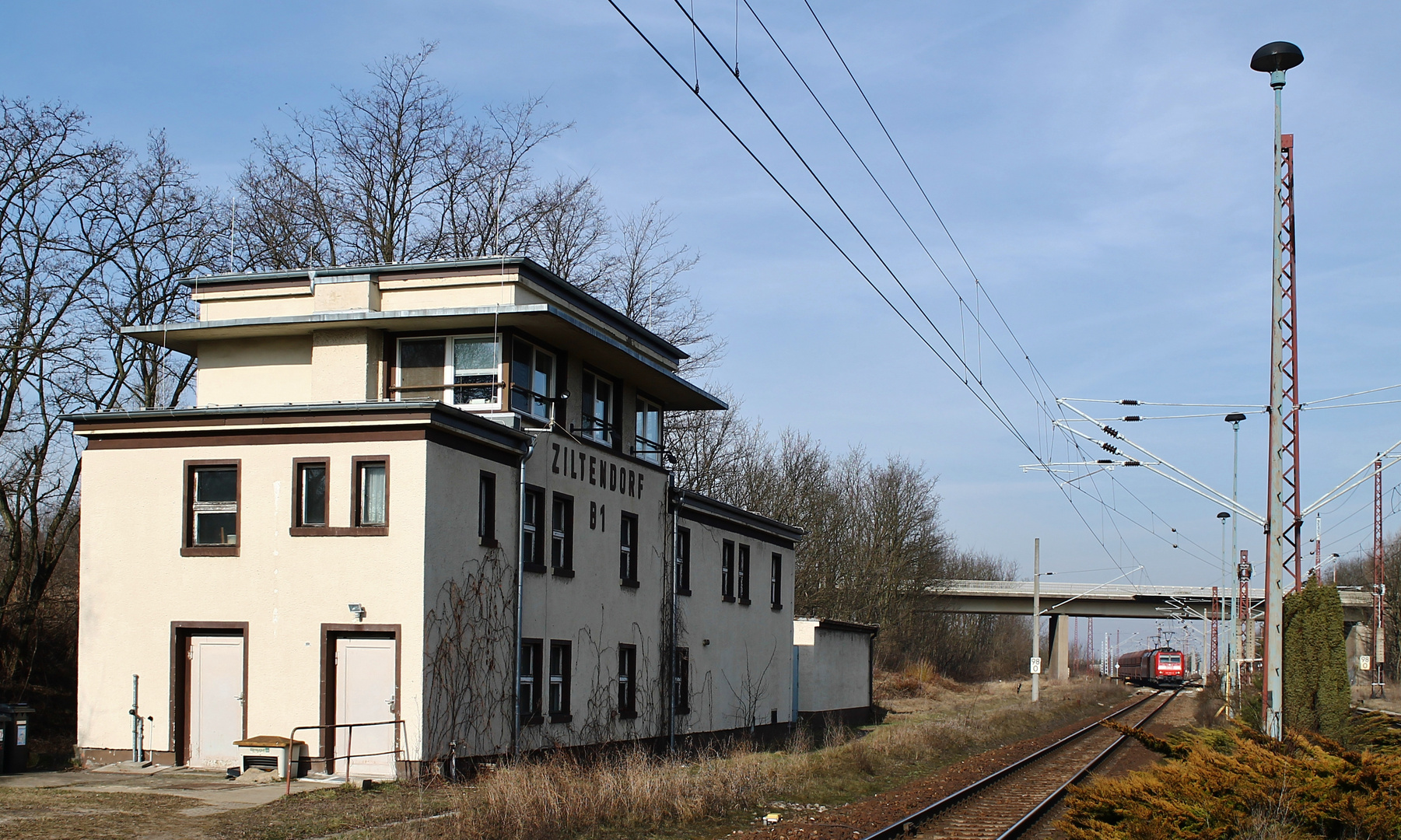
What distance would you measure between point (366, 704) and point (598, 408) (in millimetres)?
8398

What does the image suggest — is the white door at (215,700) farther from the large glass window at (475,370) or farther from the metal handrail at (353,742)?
the large glass window at (475,370)

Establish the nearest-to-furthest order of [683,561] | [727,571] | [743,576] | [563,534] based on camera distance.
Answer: [563,534] < [683,561] < [727,571] < [743,576]

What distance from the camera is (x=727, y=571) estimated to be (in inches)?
1133

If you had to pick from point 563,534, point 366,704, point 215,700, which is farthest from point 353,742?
point 563,534

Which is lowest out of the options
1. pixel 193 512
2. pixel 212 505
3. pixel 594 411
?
pixel 193 512

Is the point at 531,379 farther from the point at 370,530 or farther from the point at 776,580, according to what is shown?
the point at 776,580

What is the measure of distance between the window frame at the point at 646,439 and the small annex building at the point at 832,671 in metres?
9.08

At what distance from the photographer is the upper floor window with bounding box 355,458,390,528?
1739 centimetres

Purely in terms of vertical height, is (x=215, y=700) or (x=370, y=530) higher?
(x=370, y=530)

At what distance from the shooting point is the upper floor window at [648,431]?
25.9 m

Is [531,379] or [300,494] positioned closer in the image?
[300,494]

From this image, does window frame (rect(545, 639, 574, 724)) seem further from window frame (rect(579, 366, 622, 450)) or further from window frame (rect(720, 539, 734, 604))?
window frame (rect(720, 539, 734, 604))

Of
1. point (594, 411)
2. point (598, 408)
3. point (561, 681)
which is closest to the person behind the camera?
point (561, 681)

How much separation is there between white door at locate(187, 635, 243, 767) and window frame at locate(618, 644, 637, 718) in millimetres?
7333
